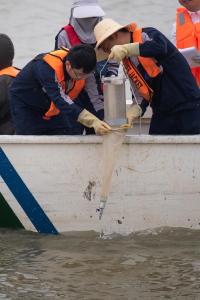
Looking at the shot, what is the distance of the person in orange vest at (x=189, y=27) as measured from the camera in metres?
8.23

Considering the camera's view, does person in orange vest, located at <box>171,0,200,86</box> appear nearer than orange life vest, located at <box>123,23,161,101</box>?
No

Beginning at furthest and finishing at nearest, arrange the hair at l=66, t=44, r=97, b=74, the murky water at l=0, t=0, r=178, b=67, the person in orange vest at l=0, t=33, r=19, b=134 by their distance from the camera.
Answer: the murky water at l=0, t=0, r=178, b=67
the person in orange vest at l=0, t=33, r=19, b=134
the hair at l=66, t=44, r=97, b=74

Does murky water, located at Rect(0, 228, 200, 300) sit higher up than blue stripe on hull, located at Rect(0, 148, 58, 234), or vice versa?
blue stripe on hull, located at Rect(0, 148, 58, 234)

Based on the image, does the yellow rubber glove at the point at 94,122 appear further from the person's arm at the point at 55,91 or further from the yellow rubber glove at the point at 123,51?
the yellow rubber glove at the point at 123,51

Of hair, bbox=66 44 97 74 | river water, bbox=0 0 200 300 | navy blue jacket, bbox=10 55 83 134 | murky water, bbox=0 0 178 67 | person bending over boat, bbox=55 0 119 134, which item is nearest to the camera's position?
river water, bbox=0 0 200 300

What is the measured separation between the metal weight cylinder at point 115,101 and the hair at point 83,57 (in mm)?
122

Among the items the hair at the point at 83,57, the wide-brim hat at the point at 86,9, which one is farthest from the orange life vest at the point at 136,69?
the wide-brim hat at the point at 86,9

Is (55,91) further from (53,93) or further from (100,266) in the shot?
(100,266)

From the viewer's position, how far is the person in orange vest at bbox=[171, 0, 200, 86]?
27.0 ft

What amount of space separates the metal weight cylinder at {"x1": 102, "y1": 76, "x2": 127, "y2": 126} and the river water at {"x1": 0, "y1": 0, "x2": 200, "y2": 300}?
74cm

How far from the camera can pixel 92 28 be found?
7.91 m

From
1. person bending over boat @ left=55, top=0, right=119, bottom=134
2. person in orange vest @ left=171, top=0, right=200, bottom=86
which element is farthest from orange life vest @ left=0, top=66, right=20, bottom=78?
person in orange vest @ left=171, top=0, right=200, bottom=86

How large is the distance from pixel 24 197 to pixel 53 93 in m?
0.66

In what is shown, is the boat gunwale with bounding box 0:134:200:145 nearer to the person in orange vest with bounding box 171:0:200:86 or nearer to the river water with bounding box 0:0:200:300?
the river water with bounding box 0:0:200:300
